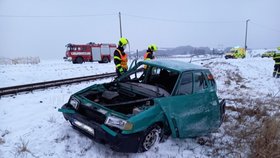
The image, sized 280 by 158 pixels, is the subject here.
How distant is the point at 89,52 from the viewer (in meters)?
25.7

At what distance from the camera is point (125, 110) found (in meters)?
4.00

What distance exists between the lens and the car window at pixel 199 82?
432 centimetres

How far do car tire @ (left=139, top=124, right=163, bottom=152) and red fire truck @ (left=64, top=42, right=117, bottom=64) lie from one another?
22557 mm

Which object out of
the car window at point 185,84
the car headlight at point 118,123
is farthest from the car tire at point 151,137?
the car window at point 185,84

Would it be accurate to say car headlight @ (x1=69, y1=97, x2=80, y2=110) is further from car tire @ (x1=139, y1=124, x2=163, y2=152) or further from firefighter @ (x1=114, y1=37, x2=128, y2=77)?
firefighter @ (x1=114, y1=37, x2=128, y2=77)

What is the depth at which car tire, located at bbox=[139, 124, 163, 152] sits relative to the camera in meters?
3.37

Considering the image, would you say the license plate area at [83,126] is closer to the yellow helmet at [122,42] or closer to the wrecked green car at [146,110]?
the wrecked green car at [146,110]

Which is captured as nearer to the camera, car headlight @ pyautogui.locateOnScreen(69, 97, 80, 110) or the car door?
the car door

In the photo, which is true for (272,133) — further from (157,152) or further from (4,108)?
(4,108)

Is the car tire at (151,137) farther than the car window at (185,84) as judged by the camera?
No

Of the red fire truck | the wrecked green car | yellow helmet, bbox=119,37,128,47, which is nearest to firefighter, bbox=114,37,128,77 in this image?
yellow helmet, bbox=119,37,128,47

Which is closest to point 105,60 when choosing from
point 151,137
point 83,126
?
point 83,126

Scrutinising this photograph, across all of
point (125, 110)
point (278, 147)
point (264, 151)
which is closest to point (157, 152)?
point (125, 110)

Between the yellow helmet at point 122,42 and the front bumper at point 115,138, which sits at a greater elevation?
the yellow helmet at point 122,42
